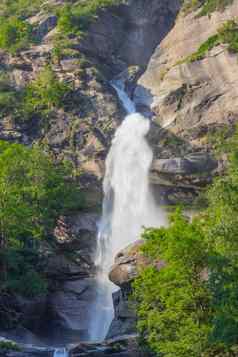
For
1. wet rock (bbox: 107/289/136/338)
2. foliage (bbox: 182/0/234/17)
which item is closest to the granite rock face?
foliage (bbox: 182/0/234/17)

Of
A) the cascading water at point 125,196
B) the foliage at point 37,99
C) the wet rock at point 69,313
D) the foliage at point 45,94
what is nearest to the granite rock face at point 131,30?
the foliage at point 45,94

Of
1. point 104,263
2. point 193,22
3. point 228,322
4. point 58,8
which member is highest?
Answer: point 58,8

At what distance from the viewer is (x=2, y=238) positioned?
130 ft

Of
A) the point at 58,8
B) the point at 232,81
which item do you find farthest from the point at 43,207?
the point at 58,8

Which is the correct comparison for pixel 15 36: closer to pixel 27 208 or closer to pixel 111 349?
pixel 27 208

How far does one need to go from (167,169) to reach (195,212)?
13.5 ft

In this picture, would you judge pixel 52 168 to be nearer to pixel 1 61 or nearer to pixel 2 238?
pixel 2 238

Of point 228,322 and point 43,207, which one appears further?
point 43,207

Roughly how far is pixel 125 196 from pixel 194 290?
2588cm

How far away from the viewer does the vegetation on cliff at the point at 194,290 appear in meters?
23.5

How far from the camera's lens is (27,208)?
133 feet

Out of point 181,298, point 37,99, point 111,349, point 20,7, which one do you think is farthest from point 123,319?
point 20,7

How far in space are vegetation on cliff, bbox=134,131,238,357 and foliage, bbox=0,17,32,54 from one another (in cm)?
4591

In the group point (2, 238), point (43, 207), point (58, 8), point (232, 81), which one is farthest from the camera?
point (58, 8)
